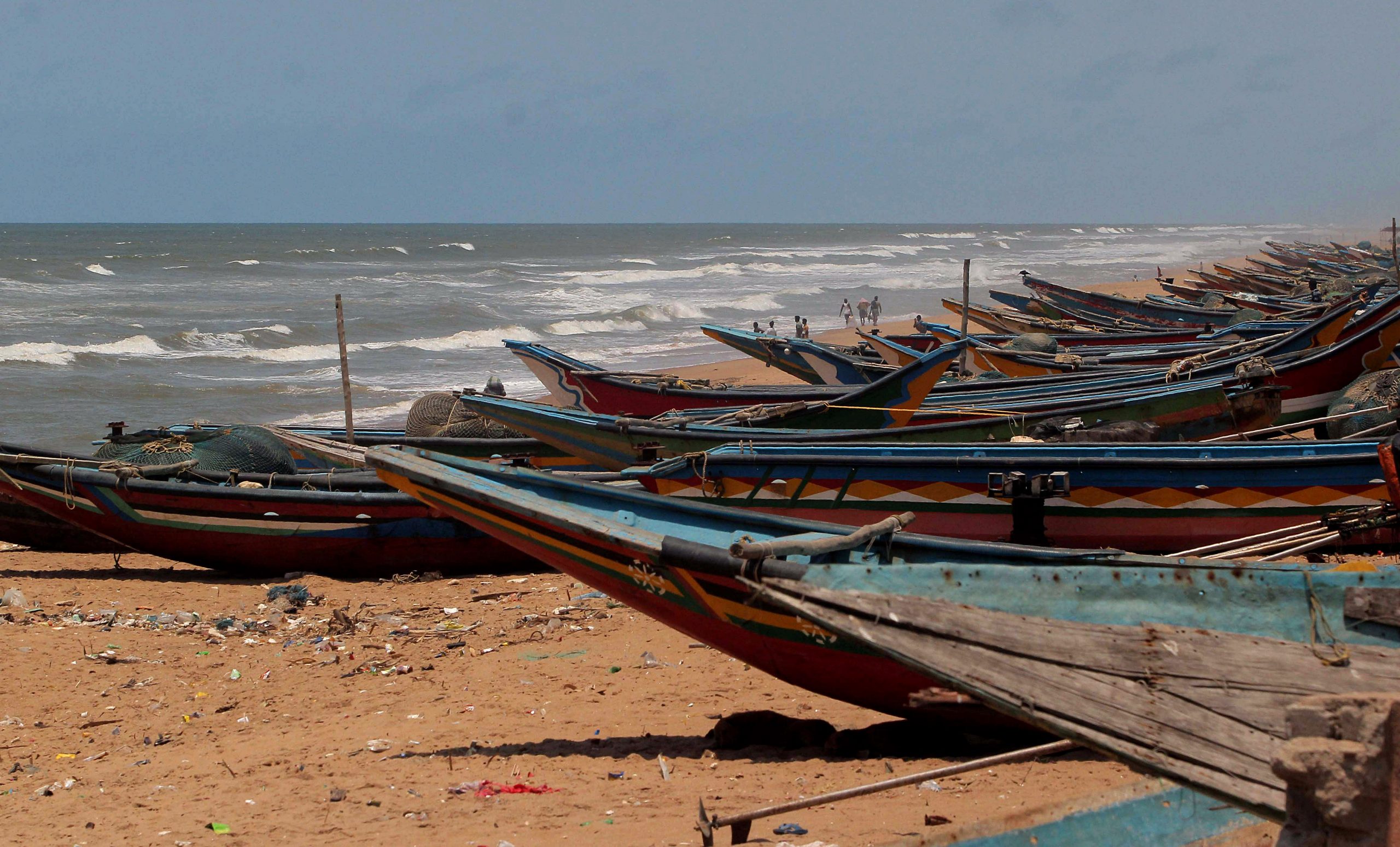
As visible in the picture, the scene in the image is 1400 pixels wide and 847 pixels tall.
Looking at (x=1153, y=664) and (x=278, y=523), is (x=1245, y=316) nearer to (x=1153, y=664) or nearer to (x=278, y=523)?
(x=278, y=523)

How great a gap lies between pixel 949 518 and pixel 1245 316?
589 inches

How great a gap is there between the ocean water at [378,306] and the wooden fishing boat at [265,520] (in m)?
8.69

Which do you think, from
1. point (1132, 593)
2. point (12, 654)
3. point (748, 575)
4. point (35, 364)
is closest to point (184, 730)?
point (12, 654)

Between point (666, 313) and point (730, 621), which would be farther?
point (666, 313)

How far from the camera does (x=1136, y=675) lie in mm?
3064

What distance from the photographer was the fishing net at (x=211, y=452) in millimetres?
10234

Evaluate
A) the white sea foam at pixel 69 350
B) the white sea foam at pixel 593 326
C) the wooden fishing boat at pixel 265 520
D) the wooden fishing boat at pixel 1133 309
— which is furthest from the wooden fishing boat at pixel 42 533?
the white sea foam at pixel 593 326

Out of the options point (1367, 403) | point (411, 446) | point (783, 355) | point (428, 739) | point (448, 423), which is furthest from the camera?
point (783, 355)

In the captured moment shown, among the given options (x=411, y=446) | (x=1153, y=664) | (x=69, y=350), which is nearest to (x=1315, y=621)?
(x=1153, y=664)

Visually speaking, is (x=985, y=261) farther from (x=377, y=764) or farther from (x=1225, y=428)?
(x=377, y=764)

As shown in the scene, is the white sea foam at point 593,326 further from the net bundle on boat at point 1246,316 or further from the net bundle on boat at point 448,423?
the net bundle on boat at point 448,423

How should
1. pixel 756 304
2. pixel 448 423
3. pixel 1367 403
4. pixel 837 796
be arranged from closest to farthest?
pixel 837 796 → pixel 1367 403 → pixel 448 423 → pixel 756 304

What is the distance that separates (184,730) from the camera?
636 cm

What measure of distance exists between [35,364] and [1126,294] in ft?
102
